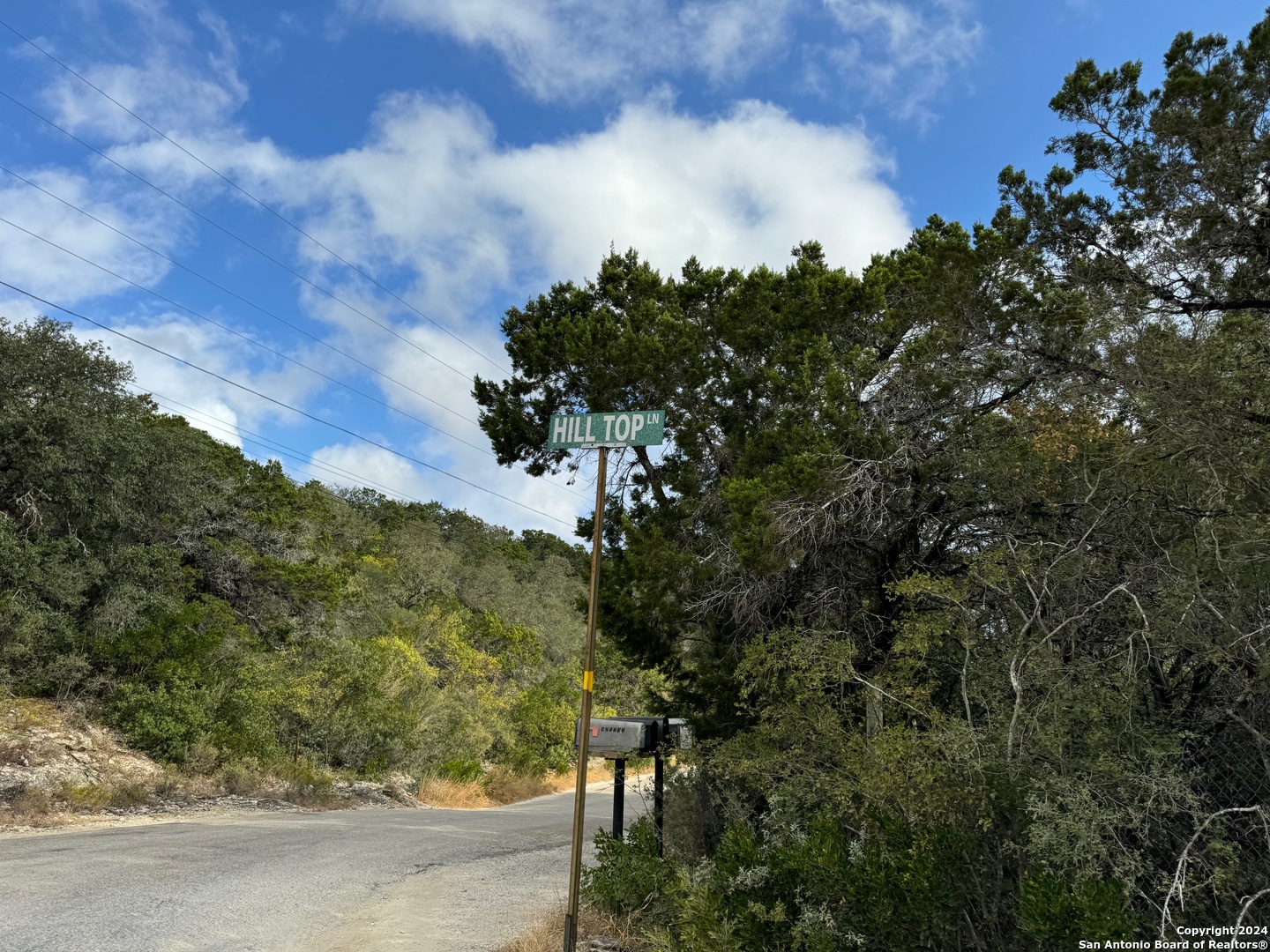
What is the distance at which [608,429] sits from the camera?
5.04 m

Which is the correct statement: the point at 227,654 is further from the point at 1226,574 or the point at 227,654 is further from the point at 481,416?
the point at 1226,574

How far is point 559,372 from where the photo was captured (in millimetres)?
11156

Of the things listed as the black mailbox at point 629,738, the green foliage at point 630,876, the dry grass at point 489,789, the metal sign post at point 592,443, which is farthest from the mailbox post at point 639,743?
the dry grass at point 489,789

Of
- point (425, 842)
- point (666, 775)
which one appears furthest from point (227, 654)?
point (666, 775)

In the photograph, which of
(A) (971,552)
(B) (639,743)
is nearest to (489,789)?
(B) (639,743)

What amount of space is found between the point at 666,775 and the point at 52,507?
45.4ft

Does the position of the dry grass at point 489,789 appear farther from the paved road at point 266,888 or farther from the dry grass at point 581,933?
the dry grass at point 581,933

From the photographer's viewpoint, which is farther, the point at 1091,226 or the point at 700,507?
the point at 700,507

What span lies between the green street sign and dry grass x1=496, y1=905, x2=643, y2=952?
3.37 m

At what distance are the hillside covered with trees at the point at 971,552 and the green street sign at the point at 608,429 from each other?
8.28 feet

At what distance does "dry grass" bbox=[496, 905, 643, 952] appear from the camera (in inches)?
211

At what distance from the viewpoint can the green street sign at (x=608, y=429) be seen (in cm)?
490

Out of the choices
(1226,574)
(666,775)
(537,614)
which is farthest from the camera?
(537,614)

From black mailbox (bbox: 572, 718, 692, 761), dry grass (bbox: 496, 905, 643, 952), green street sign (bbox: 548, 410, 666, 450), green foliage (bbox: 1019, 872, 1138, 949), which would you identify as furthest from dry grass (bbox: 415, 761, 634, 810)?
green foliage (bbox: 1019, 872, 1138, 949)
